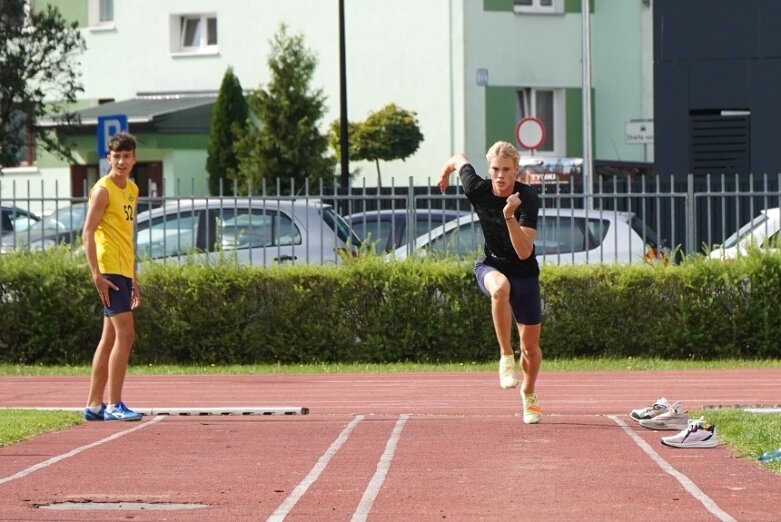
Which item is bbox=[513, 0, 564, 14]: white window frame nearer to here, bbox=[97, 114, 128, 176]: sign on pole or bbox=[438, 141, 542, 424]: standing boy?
bbox=[97, 114, 128, 176]: sign on pole

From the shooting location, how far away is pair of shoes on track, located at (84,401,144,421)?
482 inches

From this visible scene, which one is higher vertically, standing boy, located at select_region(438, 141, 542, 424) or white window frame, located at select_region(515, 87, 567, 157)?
white window frame, located at select_region(515, 87, 567, 157)

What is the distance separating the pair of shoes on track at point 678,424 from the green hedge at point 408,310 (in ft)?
20.1

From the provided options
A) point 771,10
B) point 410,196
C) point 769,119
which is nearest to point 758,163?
point 769,119

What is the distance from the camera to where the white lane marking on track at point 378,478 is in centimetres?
808

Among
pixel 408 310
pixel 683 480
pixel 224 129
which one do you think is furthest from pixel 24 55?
pixel 683 480

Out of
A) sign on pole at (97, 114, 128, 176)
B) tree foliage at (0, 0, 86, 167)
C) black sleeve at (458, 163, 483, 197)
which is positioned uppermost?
tree foliage at (0, 0, 86, 167)

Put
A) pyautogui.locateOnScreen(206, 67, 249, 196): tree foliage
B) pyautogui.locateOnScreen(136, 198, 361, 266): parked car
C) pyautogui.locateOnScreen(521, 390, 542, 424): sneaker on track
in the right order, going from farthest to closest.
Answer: pyautogui.locateOnScreen(206, 67, 249, 196): tree foliage, pyautogui.locateOnScreen(136, 198, 361, 266): parked car, pyautogui.locateOnScreen(521, 390, 542, 424): sneaker on track

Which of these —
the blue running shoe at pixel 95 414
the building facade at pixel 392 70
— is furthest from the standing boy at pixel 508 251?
the building facade at pixel 392 70

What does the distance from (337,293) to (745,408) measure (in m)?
6.39

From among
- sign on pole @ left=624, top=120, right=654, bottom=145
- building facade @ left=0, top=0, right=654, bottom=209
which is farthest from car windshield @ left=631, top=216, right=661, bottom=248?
building facade @ left=0, top=0, right=654, bottom=209

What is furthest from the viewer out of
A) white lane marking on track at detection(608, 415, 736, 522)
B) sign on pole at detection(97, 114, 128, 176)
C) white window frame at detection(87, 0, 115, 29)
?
white window frame at detection(87, 0, 115, 29)

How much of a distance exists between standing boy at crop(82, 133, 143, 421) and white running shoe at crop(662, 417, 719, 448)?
12.7ft

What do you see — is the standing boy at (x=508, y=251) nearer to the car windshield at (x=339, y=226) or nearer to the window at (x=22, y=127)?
the car windshield at (x=339, y=226)
